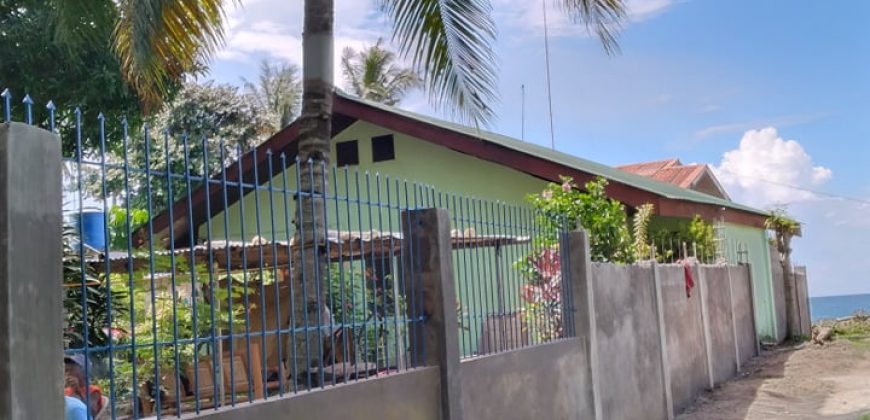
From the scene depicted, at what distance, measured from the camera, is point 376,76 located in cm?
3128

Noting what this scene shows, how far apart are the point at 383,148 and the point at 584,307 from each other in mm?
7422

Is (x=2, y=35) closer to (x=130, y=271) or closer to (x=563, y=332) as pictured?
(x=563, y=332)

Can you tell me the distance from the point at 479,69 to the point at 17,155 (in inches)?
188

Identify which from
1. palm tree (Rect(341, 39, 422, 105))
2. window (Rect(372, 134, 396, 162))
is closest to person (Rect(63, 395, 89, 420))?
window (Rect(372, 134, 396, 162))

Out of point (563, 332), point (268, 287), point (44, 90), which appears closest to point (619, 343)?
point (563, 332)

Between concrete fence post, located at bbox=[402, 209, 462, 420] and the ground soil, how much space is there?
18.1ft

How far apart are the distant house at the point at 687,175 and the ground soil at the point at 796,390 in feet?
34.4

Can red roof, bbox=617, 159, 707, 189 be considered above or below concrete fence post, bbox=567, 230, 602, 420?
above

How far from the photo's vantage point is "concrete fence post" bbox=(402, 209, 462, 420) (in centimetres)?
566

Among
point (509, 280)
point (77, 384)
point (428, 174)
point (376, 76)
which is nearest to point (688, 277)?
point (428, 174)

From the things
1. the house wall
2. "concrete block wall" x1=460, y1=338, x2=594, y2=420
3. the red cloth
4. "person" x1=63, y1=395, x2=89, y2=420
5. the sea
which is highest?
the house wall

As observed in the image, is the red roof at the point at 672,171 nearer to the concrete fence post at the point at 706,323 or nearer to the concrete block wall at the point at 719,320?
the concrete block wall at the point at 719,320

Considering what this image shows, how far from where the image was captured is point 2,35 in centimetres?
1338

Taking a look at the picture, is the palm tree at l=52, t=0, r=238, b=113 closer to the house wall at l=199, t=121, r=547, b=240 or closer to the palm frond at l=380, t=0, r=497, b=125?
the palm frond at l=380, t=0, r=497, b=125
